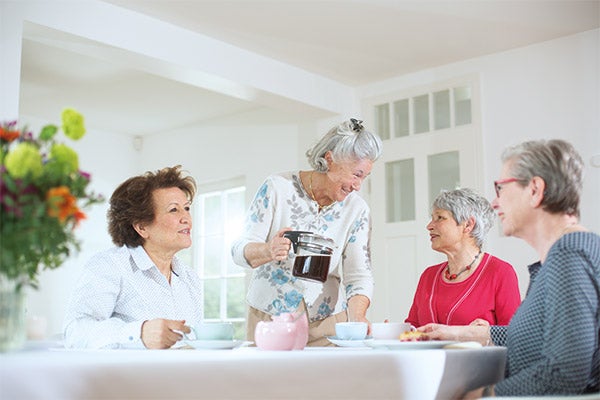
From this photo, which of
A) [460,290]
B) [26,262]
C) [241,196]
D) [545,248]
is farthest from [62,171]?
[241,196]

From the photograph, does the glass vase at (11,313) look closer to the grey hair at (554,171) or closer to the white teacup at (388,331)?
the white teacup at (388,331)

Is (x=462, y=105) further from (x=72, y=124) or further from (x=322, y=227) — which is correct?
(x=72, y=124)

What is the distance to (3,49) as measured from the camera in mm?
3939

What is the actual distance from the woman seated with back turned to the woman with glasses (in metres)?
0.93

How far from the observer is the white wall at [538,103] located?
15.4 ft

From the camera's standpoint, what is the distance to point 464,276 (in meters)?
3.08

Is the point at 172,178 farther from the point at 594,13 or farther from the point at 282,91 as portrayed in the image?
the point at 594,13

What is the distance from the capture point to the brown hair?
2.71 metres

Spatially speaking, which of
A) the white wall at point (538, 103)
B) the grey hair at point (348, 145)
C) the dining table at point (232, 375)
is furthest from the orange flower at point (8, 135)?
the white wall at point (538, 103)

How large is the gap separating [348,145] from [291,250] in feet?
1.57

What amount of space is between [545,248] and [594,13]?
3.14 meters

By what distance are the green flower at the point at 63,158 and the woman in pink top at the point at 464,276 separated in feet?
6.38

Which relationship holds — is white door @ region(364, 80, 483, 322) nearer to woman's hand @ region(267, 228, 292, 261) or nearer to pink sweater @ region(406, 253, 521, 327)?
pink sweater @ region(406, 253, 521, 327)

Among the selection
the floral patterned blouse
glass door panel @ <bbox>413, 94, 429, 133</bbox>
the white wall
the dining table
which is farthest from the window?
the dining table
